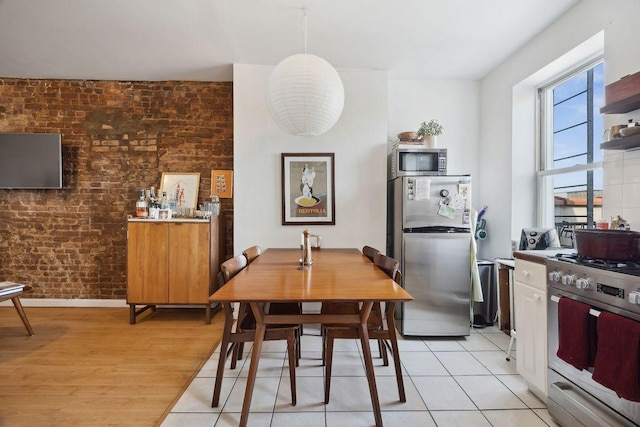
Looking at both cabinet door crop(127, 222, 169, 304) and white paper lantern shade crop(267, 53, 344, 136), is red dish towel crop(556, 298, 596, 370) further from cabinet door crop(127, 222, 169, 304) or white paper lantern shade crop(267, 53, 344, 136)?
cabinet door crop(127, 222, 169, 304)

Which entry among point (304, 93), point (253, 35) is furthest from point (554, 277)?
point (253, 35)

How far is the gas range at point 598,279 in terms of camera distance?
53.6 inches

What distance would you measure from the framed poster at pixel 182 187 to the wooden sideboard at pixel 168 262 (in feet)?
1.55

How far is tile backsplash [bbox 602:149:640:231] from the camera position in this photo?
2.00m

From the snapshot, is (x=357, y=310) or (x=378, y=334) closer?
(x=378, y=334)

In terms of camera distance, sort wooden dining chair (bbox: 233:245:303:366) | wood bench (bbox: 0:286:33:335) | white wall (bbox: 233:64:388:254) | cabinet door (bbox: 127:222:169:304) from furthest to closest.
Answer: white wall (bbox: 233:64:388:254), cabinet door (bbox: 127:222:169:304), wood bench (bbox: 0:286:33:335), wooden dining chair (bbox: 233:245:303:366)

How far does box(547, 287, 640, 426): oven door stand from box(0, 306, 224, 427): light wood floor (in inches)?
88.0

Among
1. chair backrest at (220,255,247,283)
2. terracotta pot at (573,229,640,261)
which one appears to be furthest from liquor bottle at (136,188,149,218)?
terracotta pot at (573,229,640,261)

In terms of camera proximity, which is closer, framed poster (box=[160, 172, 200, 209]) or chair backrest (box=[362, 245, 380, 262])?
chair backrest (box=[362, 245, 380, 262])

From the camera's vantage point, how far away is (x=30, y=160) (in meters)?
3.74

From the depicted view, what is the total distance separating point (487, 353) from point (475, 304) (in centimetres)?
68

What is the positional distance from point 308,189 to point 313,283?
1851 millimetres

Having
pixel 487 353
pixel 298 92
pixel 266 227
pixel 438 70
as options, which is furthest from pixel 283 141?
pixel 487 353

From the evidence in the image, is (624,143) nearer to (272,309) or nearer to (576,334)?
(576,334)
